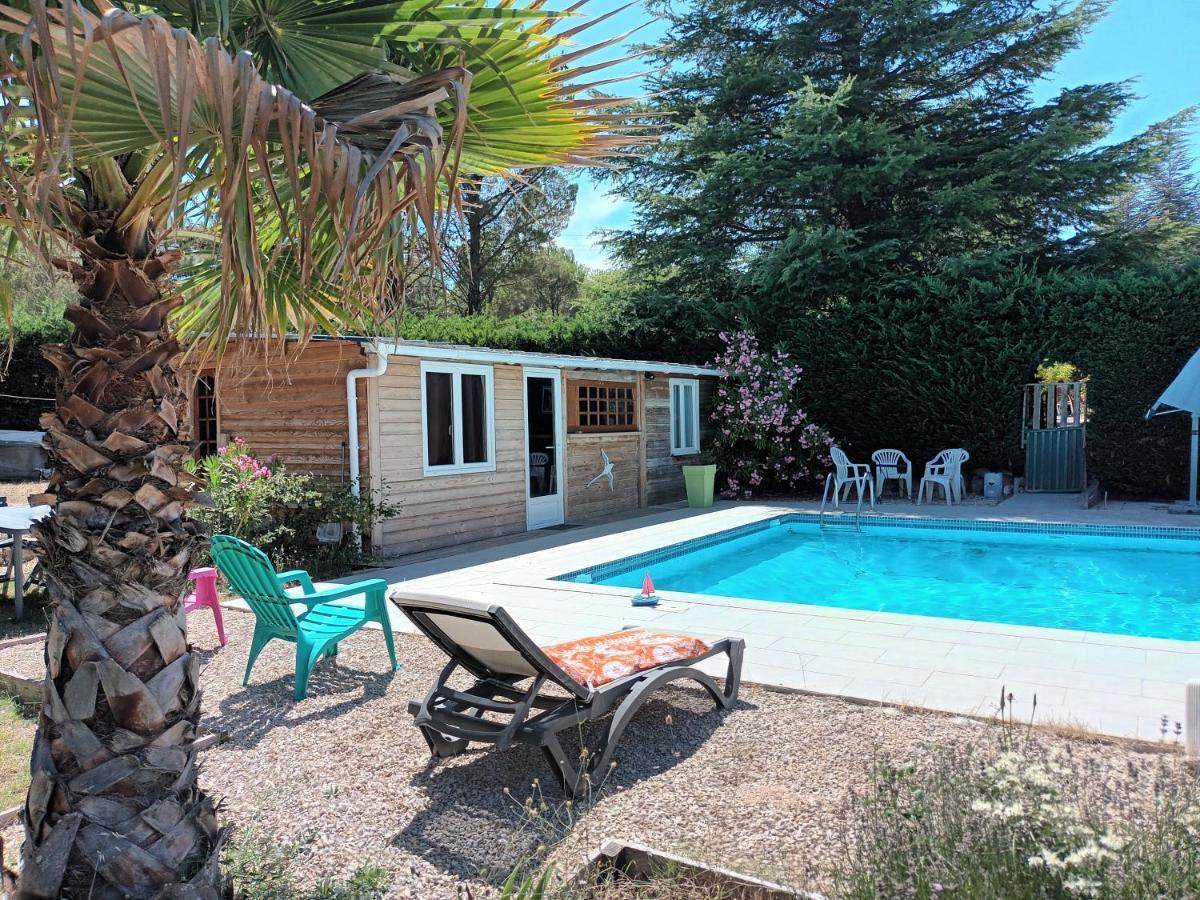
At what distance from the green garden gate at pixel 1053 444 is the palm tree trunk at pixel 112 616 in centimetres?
1414

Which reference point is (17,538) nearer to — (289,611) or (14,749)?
(14,749)

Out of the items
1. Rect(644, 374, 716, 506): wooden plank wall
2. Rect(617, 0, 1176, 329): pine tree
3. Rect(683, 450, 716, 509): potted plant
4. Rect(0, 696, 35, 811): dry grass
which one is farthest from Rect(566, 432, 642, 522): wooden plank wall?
Rect(0, 696, 35, 811): dry grass

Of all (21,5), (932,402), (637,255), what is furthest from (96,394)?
(637,255)

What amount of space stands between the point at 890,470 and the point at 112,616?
13.4 metres

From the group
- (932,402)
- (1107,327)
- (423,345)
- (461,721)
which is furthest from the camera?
(932,402)

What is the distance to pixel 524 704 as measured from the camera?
3498 mm

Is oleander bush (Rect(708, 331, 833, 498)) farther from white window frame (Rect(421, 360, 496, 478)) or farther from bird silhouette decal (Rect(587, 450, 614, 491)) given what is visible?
white window frame (Rect(421, 360, 496, 478))

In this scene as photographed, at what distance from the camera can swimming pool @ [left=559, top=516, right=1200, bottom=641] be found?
8328mm

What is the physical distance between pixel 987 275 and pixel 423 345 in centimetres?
1130

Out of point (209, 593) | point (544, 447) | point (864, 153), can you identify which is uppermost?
point (864, 153)

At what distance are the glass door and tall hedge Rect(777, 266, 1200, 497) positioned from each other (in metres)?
5.20

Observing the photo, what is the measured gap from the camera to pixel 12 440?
1477 cm

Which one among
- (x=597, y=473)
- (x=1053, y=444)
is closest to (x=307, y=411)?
(x=597, y=473)

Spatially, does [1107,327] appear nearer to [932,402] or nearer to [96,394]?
[932,402]
